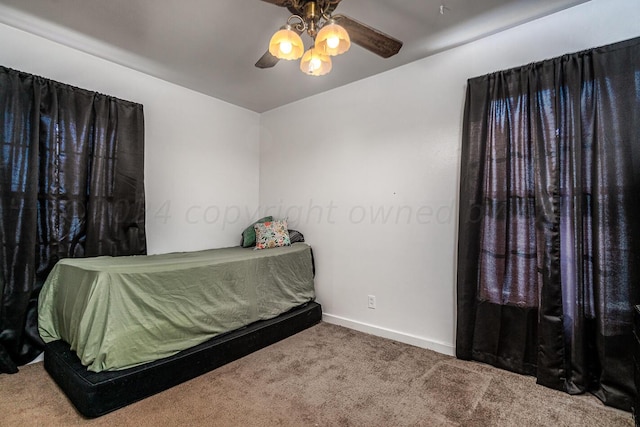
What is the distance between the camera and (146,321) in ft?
6.11

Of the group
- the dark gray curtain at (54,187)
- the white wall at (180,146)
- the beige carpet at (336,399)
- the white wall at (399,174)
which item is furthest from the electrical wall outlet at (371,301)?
the dark gray curtain at (54,187)

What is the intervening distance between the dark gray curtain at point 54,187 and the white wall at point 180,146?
0.62 feet

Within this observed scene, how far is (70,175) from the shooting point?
2.29 meters

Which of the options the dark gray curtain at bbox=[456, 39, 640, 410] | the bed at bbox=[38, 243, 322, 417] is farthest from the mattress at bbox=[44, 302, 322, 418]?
the dark gray curtain at bbox=[456, 39, 640, 410]

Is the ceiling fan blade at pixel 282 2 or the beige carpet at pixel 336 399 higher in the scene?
the ceiling fan blade at pixel 282 2

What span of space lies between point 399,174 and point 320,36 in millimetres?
1621

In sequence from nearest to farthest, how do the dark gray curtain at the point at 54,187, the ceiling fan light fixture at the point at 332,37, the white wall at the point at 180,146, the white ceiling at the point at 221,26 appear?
the ceiling fan light fixture at the point at 332,37
the white ceiling at the point at 221,26
the dark gray curtain at the point at 54,187
the white wall at the point at 180,146

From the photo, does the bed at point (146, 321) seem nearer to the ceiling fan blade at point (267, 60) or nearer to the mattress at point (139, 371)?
the mattress at point (139, 371)

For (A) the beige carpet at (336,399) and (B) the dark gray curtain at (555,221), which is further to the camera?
(B) the dark gray curtain at (555,221)

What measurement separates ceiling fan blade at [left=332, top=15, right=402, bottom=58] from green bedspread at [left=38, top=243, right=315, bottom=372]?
1.83 metres

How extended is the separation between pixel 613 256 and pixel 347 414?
1806mm

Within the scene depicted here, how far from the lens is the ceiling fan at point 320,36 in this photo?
1312 mm

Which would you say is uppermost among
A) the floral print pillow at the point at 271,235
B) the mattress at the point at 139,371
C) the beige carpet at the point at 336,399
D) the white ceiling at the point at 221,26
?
the white ceiling at the point at 221,26

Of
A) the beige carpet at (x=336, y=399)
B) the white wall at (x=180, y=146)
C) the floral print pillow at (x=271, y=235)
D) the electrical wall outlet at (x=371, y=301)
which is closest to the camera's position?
the beige carpet at (x=336, y=399)
